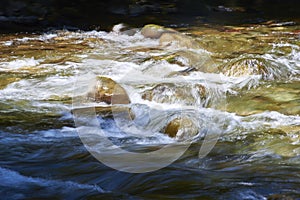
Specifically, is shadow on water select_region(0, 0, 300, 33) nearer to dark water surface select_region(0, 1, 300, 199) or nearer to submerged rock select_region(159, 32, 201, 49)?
dark water surface select_region(0, 1, 300, 199)

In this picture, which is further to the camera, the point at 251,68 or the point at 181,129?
the point at 251,68

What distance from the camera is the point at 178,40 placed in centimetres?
973

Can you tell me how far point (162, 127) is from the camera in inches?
205

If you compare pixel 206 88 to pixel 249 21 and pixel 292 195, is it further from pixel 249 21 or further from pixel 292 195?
pixel 249 21

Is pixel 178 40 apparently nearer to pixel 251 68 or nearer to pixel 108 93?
pixel 251 68

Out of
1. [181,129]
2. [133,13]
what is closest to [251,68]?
[181,129]

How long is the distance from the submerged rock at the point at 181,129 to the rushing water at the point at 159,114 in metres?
0.08

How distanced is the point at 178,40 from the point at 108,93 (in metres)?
3.81

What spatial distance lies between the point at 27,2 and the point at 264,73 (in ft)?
42.1

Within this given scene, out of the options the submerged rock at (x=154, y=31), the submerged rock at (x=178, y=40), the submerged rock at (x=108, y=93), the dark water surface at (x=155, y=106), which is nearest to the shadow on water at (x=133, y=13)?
the dark water surface at (x=155, y=106)

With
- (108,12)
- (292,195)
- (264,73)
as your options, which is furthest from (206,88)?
(108,12)

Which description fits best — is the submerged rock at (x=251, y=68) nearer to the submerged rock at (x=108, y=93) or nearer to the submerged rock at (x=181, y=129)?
the submerged rock at (x=108, y=93)

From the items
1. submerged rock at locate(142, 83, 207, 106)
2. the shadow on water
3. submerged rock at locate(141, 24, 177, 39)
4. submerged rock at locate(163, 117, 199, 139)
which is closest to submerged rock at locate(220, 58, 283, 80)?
submerged rock at locate(142, 83, 207, 106)

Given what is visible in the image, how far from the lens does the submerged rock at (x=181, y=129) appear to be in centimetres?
494
